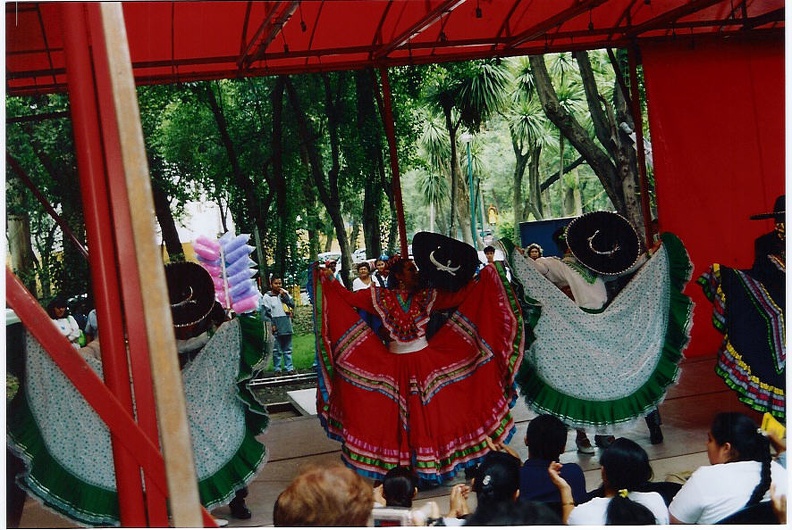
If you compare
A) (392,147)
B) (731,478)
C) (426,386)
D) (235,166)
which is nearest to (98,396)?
(731,478)

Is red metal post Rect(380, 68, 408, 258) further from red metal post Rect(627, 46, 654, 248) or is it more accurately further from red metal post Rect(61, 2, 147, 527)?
red metal post Rect(61, 2, 147, 527)

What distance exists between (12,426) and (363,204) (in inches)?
225

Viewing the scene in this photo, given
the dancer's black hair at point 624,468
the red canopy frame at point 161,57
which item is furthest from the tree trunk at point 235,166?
the dancer's black hair at point 624,468

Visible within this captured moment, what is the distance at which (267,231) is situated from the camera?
350 inches

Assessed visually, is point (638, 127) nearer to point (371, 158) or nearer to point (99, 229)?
point (371, 158)

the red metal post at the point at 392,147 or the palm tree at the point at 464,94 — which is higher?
the palm tree at the point at 464,94

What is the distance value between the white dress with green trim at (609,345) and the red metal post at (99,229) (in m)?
2.93

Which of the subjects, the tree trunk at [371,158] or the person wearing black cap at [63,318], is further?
the tree trunk at [371,158]

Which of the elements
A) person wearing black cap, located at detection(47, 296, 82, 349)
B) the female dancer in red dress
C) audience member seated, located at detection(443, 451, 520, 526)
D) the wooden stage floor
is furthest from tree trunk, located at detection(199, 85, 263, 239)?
audience member seated, located at detection(443, 451, 520, 526)

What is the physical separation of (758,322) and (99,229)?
394 cm

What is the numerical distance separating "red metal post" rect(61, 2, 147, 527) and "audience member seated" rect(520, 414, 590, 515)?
1.33 m

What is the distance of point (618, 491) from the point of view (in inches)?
114

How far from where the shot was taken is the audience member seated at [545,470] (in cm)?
320

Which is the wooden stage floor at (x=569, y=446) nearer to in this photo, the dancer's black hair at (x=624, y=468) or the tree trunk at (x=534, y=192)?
the dancer's black hair at (x=624, y=468)
